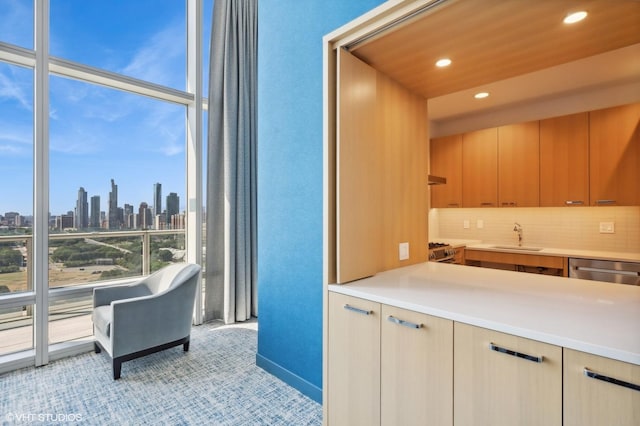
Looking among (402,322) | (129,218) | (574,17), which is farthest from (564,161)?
(129,218)

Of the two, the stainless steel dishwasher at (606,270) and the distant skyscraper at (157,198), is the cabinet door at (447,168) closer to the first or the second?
the stainless steel dishwasher at (606,270)

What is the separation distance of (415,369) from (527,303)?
0.49 metres

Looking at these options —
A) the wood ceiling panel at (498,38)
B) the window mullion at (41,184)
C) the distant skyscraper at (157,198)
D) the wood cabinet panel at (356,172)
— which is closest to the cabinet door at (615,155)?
the wood ceiling panel at (498,38)

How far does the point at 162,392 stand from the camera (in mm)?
2127

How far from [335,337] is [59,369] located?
2428 millimetres

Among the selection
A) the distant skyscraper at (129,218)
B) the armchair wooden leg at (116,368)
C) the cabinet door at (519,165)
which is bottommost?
the armchair wooden leg at (116,368)

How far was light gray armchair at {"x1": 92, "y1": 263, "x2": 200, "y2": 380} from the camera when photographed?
7.44ft

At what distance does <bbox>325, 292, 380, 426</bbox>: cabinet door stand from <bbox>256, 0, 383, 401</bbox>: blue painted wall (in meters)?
0.50

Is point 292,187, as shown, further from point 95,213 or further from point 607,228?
point 607,228

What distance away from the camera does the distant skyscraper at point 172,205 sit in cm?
348

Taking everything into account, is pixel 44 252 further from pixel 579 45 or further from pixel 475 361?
pixel 579 45

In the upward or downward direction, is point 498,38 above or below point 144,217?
above

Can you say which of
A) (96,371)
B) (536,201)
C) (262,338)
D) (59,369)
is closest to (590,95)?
(536,201)

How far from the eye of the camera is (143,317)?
7.77ft
